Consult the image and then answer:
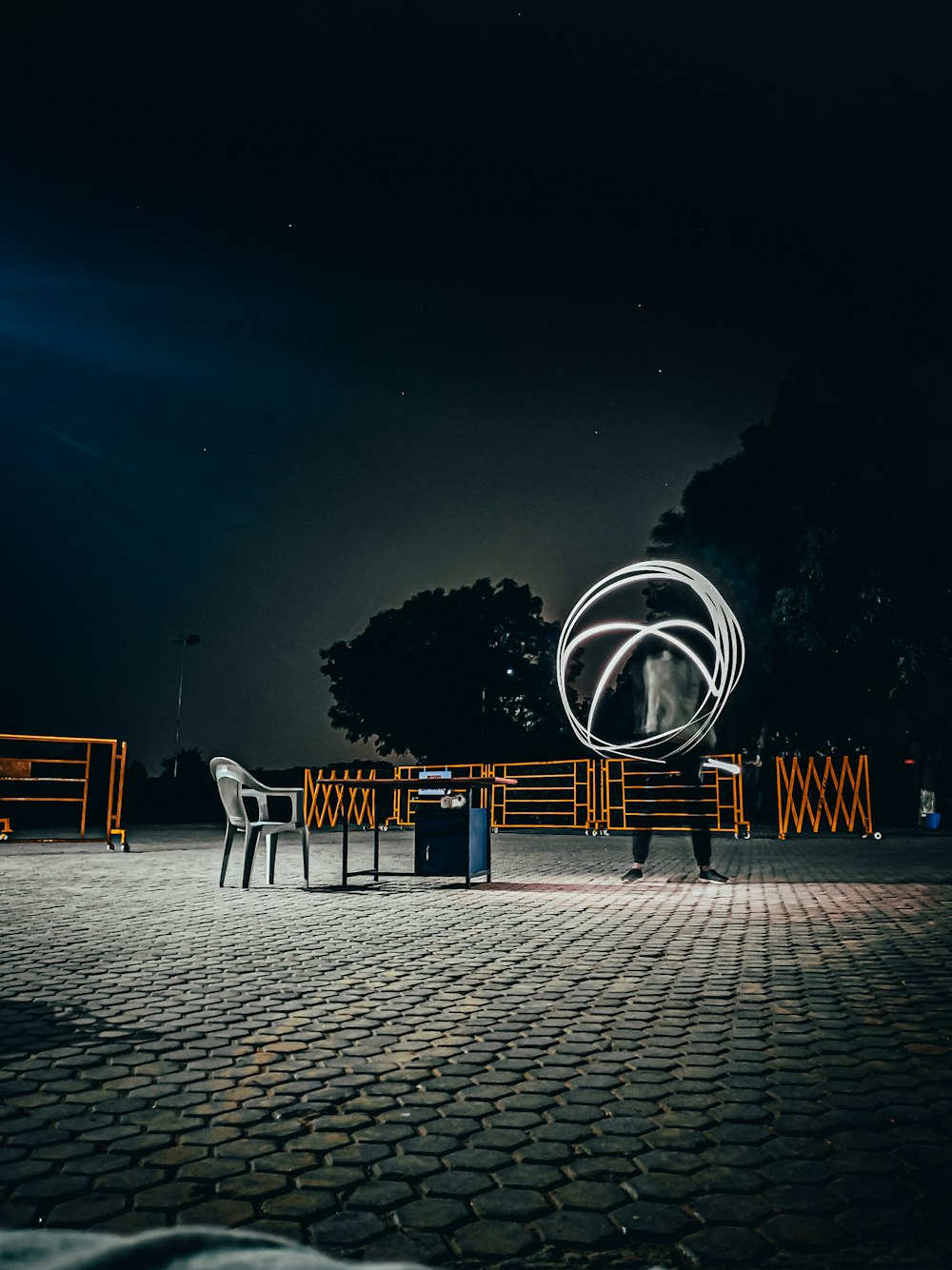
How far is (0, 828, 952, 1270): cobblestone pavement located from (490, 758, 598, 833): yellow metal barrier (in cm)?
1350

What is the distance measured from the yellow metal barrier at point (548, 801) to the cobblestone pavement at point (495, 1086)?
44.3 ft

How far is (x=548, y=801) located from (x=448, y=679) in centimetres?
2971

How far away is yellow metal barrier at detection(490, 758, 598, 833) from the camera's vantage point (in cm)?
2319

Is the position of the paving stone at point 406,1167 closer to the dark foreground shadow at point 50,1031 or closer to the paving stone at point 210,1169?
→ the paving stone at point 210,1169

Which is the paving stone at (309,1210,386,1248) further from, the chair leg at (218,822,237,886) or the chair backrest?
the chair leg at (218,822,237,886)

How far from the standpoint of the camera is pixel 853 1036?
12.4 feet

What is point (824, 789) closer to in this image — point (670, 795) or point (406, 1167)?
point (670, 795)

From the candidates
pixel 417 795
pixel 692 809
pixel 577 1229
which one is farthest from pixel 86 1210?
pixel 417 795

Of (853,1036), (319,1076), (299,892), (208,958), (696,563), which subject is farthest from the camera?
(696,563)

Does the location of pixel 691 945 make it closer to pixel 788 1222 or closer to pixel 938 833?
pixel 788 1222

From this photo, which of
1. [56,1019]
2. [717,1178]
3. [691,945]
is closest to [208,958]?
[56,1019]

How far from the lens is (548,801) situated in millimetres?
23391

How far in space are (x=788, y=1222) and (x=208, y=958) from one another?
4.22 metres

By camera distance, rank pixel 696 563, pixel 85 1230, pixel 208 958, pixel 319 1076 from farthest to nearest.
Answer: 1. pixel 696 563
2. pixel 208 958
3. pixel 319 1076
4. pixel 85 1230
